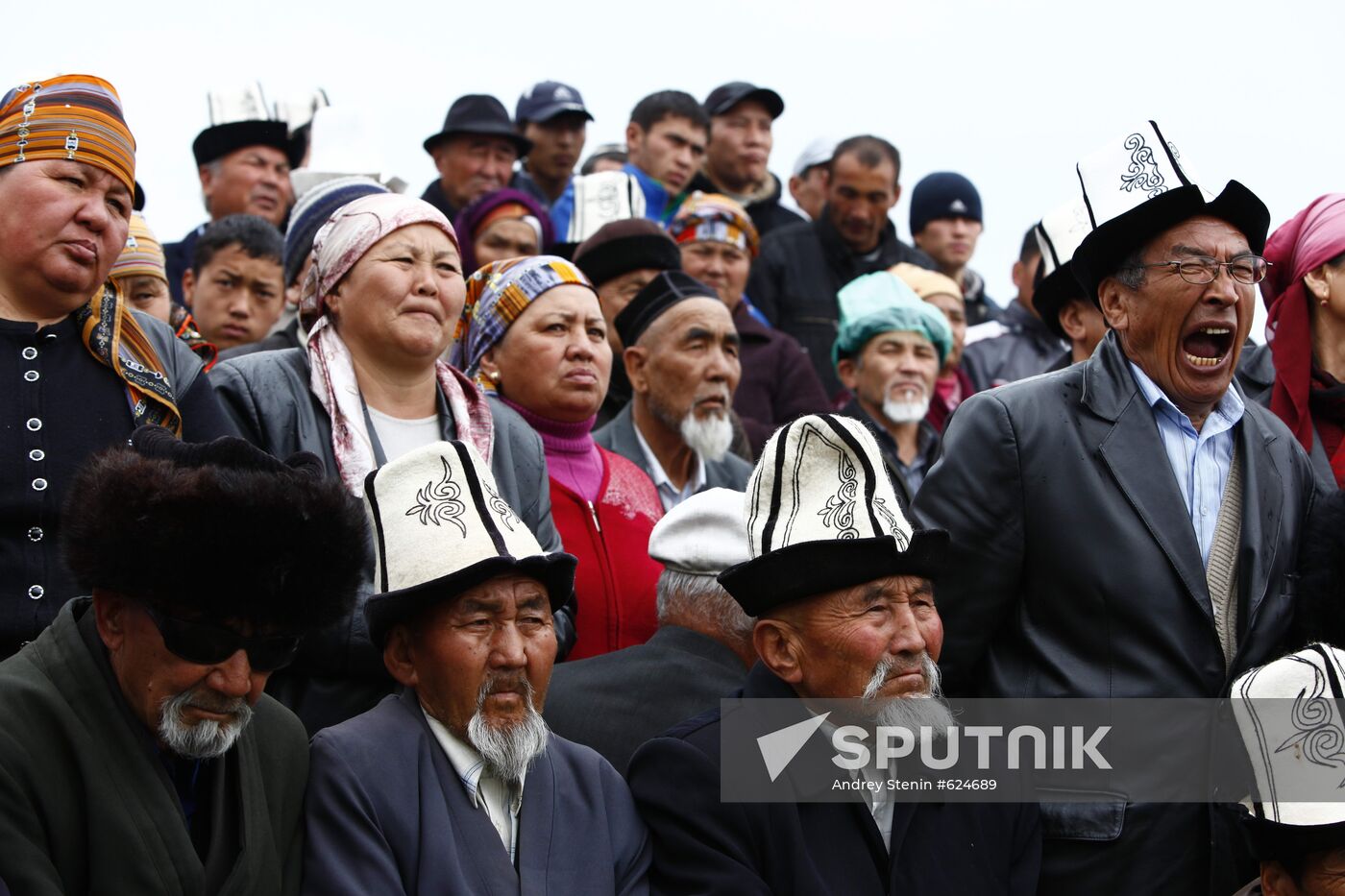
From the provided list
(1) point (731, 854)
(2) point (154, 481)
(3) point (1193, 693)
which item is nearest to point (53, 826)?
(2) point (154, 481)

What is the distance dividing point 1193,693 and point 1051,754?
0.38 m

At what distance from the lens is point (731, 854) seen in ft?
13.3

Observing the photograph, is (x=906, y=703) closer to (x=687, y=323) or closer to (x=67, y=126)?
(x=67, y=126)

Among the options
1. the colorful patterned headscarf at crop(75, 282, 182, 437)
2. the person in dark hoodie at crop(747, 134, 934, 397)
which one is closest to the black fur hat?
the colorful patterned headscarf at crop(75, 282, 182, 437)

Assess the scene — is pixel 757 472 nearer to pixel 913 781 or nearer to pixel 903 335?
pixel 913 781

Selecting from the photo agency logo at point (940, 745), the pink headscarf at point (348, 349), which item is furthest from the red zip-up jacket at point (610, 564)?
the photo agency logo at point (940, 745)

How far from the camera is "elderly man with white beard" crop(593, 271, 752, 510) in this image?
6758 millimetres

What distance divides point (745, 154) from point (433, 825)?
23.5 ft

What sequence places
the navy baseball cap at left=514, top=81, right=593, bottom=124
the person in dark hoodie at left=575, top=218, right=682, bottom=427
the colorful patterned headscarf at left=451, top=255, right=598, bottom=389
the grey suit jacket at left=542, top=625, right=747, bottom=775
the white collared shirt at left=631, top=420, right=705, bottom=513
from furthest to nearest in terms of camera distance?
the navy baseball cap at left=514, top=81, right=593, bottom=124 → the person in dark hoodie at left=575, top=218, right=682, bottom=427 → the white collared shirt at left=631, top=420, right=705, bottom=513 → the colorful patterned headscarf at left=451, top=255, right=598, bottom=389 → the grey suit jacket at left=542, top=625, right=747, bottom=775

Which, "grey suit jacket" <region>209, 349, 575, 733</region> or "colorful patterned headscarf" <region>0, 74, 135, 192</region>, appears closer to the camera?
"colorful patterned headscarf" <region>0, 74, 135, 192</region>

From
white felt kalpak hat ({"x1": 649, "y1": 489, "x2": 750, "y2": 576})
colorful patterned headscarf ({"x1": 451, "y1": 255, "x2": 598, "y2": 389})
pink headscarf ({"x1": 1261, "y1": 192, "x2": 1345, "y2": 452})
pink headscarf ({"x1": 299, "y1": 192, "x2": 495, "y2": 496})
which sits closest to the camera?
white felt kalpak hat ({"x1": 649, "y1": 489, "x2": 750, "y2": 576})

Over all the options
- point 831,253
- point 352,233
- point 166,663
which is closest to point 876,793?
point 166,663

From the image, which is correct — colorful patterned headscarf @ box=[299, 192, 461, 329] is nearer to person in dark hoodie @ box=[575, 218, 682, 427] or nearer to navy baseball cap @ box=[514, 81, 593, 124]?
person in dark hoodie @ box=[575, 218, 682, 427]

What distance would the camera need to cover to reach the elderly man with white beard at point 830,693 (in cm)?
408
